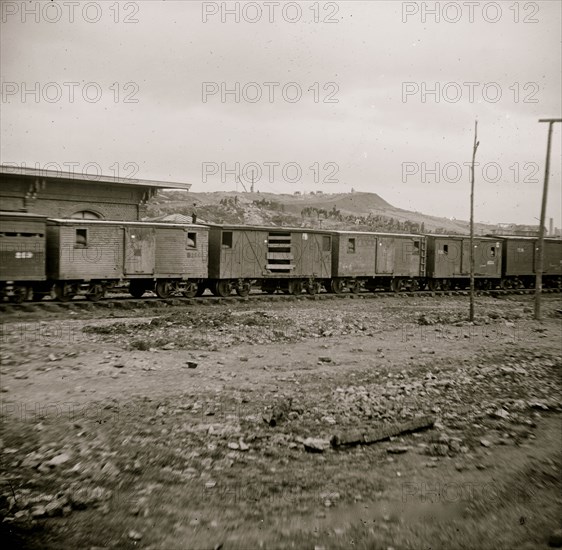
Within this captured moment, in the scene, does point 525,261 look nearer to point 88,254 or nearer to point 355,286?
point 355,286

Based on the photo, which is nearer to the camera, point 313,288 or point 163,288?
point 163,288

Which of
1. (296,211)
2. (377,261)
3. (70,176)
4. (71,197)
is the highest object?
(296,211)

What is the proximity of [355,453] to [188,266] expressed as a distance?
52.0ft

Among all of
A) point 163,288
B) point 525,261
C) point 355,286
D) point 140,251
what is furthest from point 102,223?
point 525,261

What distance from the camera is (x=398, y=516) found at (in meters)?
4.70

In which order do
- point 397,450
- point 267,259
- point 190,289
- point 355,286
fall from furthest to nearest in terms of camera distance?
point 355,286
point 267,259
point 190,289
point 397,450

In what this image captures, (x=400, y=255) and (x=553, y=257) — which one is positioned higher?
(x=553, y=257)

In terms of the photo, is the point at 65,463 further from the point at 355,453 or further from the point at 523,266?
the point at 523,266

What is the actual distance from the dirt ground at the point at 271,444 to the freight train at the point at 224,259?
18.7 ft

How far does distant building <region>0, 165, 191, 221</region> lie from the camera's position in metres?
23.8

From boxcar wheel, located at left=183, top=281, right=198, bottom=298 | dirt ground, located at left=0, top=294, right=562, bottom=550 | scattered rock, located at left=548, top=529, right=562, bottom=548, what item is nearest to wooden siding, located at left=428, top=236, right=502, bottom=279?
boxcar wheel, located at left=183, top=281, right=198, bottom=298

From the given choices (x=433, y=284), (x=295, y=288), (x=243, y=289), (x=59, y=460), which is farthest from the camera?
(x=433, y=284)

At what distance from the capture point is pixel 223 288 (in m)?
22.5

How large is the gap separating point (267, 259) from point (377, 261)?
22.4 ft
